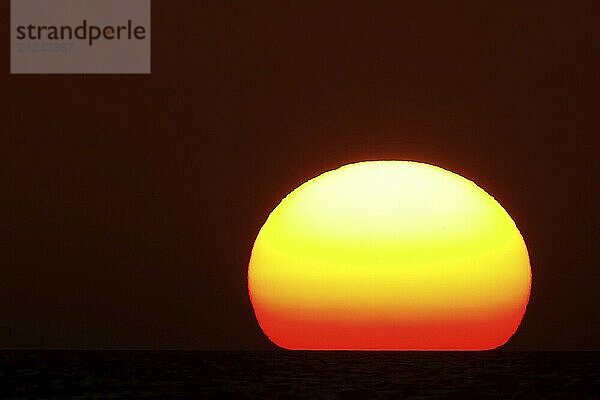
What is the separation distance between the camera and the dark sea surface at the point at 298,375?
429 centimetres

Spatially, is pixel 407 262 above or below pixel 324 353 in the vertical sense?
above

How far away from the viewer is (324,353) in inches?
219

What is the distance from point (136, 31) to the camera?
6469 millimetres

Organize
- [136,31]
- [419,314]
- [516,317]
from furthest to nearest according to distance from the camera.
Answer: [136,31] → [516,317] → [419,314]

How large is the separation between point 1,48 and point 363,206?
8.61ft

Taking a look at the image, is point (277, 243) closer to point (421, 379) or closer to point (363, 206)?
point (363, 206)

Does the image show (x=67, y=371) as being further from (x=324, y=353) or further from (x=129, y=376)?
(x=324, y=353)

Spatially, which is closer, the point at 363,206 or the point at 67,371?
the point at 67,371

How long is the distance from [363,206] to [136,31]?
1.92 meters

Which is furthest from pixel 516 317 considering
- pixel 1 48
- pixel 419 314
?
pixel 1 48

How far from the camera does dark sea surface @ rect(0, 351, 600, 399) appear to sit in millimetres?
4289

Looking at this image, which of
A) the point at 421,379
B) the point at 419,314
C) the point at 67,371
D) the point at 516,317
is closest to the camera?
the point at 421,379

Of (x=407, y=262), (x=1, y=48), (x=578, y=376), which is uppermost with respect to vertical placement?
(x=1, y=48)

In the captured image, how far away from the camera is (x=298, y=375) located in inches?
191
